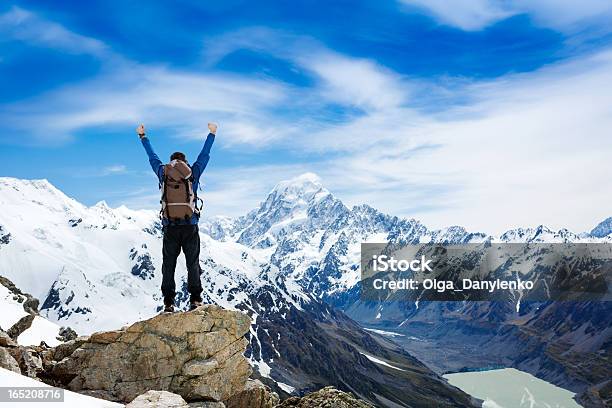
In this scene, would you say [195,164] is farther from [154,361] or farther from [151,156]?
[154,361]

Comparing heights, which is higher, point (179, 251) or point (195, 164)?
point (195, 164)

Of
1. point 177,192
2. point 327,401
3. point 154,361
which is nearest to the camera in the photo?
point 177,192

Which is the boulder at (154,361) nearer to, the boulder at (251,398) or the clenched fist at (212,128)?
the boulder at (251,398)

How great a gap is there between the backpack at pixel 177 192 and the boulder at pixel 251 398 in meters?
6.94

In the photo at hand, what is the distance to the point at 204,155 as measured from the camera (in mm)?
19109

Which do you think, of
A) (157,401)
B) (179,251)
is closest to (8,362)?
(157,401)

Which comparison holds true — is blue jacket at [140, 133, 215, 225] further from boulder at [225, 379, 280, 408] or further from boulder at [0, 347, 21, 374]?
boulder at [225, 379, 280, 408]

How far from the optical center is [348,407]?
21125mm

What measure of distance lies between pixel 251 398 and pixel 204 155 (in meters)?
8.90

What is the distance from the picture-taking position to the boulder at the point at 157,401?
15.7 metres

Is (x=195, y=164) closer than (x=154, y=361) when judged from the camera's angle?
Yes

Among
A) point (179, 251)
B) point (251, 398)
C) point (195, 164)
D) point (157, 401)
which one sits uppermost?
point (195, 164)

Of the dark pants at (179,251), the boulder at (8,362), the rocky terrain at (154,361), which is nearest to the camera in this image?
the boulder at (8,362)

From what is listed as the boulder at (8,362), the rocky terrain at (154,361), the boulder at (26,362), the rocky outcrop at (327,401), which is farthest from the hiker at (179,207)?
the rocky outcrop at (327,401)
